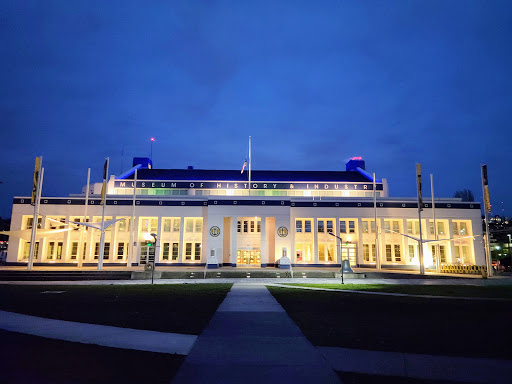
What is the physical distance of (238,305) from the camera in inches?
A: 584

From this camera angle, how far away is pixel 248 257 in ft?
149

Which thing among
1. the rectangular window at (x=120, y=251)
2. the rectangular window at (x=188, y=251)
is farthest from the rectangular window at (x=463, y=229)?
the rectangular window at (x=120, y=251)

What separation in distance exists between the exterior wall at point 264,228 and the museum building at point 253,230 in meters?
0.14

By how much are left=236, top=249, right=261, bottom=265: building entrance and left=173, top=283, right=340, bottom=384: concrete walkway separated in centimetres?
3382

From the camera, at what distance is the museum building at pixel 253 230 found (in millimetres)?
44656

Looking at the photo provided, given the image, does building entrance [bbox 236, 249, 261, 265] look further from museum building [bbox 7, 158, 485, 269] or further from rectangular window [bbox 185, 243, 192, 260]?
rectangular window [bbox 185, 243, 192, 260]

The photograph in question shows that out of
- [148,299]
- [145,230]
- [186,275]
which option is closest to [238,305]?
[148,299]

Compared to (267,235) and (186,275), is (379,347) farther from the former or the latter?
(267,235)

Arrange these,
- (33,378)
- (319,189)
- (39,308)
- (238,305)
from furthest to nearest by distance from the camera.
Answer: (319,189) < (238,305) < (39,308) < (33,378)

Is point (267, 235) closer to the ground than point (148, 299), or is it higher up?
higher up

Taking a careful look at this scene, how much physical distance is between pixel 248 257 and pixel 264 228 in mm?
4643

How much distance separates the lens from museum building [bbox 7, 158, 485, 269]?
4466 cm

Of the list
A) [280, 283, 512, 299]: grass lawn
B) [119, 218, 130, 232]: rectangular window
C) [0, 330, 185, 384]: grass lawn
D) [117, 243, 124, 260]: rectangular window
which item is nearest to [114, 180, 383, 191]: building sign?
[119, 218, 130, 232]: rectangular window

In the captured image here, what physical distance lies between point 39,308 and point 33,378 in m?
9.36
